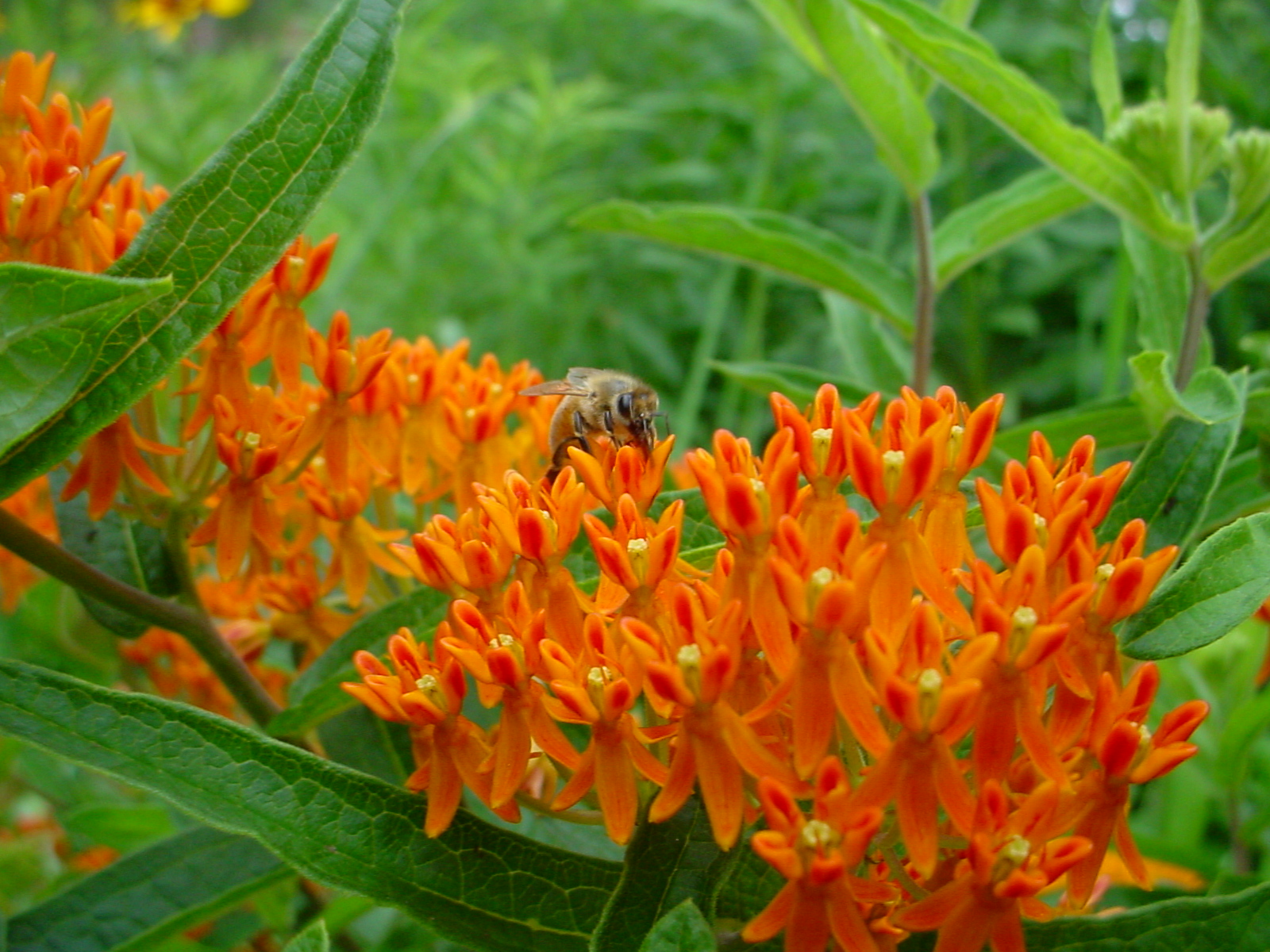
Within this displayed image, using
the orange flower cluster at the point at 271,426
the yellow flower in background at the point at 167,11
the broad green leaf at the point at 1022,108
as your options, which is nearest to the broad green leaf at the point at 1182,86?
the broad green leaf at the point at 1022,108

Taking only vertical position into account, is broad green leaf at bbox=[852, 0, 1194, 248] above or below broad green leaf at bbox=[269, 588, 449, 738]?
above

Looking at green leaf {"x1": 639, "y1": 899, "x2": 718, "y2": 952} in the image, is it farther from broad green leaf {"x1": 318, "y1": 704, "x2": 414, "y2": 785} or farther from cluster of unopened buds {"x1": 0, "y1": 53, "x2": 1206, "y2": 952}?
broad green leaf {"x1": 318, "y1": 704, "x2": 414, "y2": 785}

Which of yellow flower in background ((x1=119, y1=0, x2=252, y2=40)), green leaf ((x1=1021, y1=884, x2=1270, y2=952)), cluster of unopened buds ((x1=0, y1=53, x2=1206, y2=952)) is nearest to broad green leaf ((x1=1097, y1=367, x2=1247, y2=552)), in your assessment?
cluster of unopened buds ((x1=0, y1=53, x2=1206, y2=952))

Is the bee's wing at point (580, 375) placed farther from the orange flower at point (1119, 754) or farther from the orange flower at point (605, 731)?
the orange flower at point (1119, 754)

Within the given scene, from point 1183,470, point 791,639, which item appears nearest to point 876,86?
point 1183,470

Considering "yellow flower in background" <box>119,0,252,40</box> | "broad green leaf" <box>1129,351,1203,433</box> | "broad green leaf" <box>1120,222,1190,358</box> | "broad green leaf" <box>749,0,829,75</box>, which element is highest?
"yellow flower in background" <box>119,0,252,40</box>

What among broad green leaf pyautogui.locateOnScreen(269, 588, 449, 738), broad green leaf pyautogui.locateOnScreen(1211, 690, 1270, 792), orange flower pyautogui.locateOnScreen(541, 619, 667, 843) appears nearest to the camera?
orange flower pyautogui.locateOnScreen(541, 619, 667, 843)
